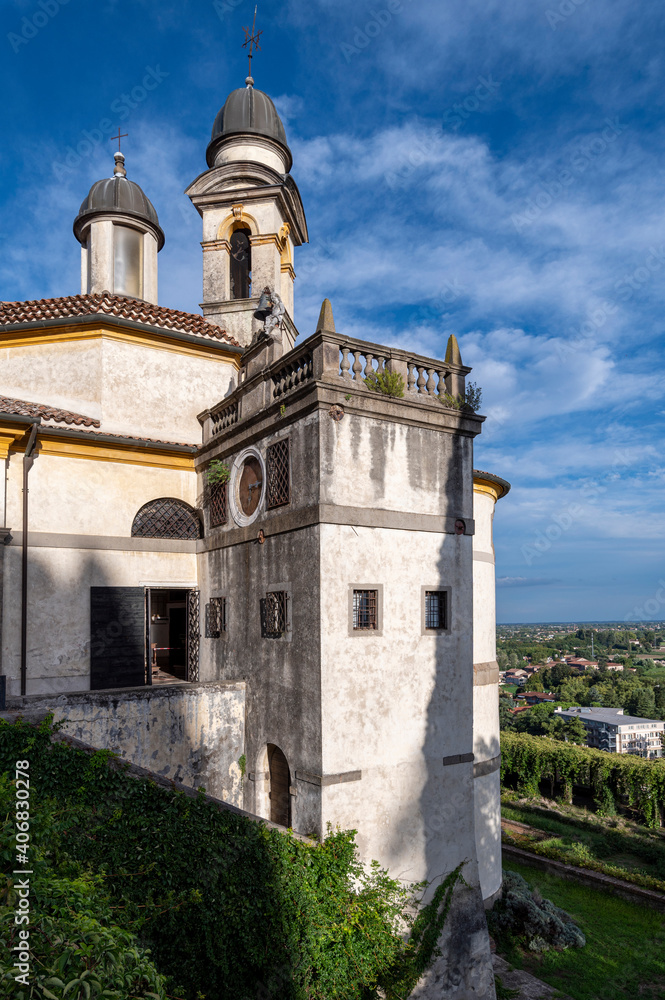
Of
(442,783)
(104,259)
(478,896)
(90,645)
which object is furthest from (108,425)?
(478,896)

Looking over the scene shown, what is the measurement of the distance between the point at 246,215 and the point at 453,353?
10062 mm

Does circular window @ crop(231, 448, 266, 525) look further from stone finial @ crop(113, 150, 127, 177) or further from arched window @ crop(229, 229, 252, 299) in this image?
stone finial @ crop(113, 150, 127, 177)

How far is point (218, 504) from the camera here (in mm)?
14305

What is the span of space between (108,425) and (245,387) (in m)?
4.30

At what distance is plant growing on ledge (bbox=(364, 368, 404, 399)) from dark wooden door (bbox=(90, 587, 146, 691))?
7472 millimetres

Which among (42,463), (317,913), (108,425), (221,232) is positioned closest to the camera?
(317,913)

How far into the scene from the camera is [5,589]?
12.8 meters

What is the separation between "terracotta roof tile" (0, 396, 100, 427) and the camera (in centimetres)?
1339

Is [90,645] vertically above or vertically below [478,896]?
above

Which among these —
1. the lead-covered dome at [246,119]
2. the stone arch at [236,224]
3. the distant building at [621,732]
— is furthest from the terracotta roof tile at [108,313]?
the distant building at [621,732]

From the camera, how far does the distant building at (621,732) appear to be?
6431cm

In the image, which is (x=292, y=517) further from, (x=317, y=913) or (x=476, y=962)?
(x=476, y=962)

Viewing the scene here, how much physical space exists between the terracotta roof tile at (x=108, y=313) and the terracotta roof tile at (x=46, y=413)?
253cm

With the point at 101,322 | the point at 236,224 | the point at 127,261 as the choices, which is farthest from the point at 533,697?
the point at 101,322
